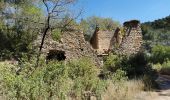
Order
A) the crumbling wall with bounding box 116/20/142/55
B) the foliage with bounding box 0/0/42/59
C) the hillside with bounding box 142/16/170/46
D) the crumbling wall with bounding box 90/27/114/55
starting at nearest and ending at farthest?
the foliage with bounding box 0/0/42/59 < the crumbling wall with bounding box 116/20/142/55 < the crumbling wall with bounding box 90/27/114/55 < the hillside with bounding box 142/16/170/46

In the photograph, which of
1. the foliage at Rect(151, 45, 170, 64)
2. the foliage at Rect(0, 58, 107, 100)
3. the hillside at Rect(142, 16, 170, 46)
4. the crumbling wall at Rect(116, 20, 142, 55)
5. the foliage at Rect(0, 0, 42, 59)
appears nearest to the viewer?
the foliage at Rect(0, 58, 107, 100)

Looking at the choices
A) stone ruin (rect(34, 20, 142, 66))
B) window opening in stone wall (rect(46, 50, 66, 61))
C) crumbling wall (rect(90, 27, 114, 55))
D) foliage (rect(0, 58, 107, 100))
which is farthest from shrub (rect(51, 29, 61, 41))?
crumbling wall (rect(90, 27, 114, 55))

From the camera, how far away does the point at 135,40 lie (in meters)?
26.7

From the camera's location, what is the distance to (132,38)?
87.1ft

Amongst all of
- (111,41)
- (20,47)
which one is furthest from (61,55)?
(111,41)

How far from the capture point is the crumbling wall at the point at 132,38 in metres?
26.3

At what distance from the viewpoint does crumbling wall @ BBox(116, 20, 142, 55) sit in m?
26.3

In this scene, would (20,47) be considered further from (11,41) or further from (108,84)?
(108,84)

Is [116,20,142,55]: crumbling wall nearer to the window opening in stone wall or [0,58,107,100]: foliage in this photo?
the window opening in stone wall

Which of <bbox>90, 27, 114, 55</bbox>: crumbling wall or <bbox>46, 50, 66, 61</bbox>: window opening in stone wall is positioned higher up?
<bbox>90, 27, 114, 55</bbox>: crumbling wall

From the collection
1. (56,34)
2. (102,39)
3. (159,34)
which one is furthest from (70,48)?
(159,34)

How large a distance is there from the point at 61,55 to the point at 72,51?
2.45ft

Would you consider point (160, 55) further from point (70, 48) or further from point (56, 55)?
point (56, 55)

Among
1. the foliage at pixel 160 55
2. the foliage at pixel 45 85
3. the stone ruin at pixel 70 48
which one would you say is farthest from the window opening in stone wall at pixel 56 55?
the foliage at pixel 45 85
